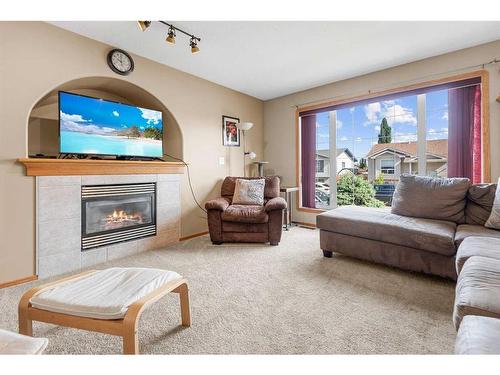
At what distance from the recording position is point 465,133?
2881 millimetres

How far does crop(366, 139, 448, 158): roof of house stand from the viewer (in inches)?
122

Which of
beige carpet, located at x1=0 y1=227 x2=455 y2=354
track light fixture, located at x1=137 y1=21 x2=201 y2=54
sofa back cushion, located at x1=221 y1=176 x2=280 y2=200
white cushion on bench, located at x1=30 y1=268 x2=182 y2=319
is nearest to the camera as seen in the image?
white cushion on bench, located at x1=30 y1=268 x2=182 y2=319

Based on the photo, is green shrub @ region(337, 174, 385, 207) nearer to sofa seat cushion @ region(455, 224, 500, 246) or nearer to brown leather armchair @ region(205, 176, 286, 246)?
brown leather armchair @ region(205, 176, 286, 246)

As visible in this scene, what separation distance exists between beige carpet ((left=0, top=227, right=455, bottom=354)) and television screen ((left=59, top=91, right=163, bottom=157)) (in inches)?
50.8

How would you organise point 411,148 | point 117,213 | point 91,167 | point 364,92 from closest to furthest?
point 91,167 < point 117,213 < point 411,148 < point 364,92

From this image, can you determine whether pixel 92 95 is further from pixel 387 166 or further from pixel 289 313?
pixel 387 166

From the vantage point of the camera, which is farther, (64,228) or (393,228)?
(64,228)

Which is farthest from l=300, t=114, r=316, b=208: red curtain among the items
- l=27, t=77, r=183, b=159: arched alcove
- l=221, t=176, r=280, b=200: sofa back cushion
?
l=27, t=77, r=183, b=159: arched alcove

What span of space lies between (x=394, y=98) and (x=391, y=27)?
1189 mm

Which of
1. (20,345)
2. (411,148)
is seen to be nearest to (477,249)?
(411,148)

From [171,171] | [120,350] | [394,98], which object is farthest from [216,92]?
[120,350]

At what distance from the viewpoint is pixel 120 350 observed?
1.31 meters

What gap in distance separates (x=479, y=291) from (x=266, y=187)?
9.44 ft
